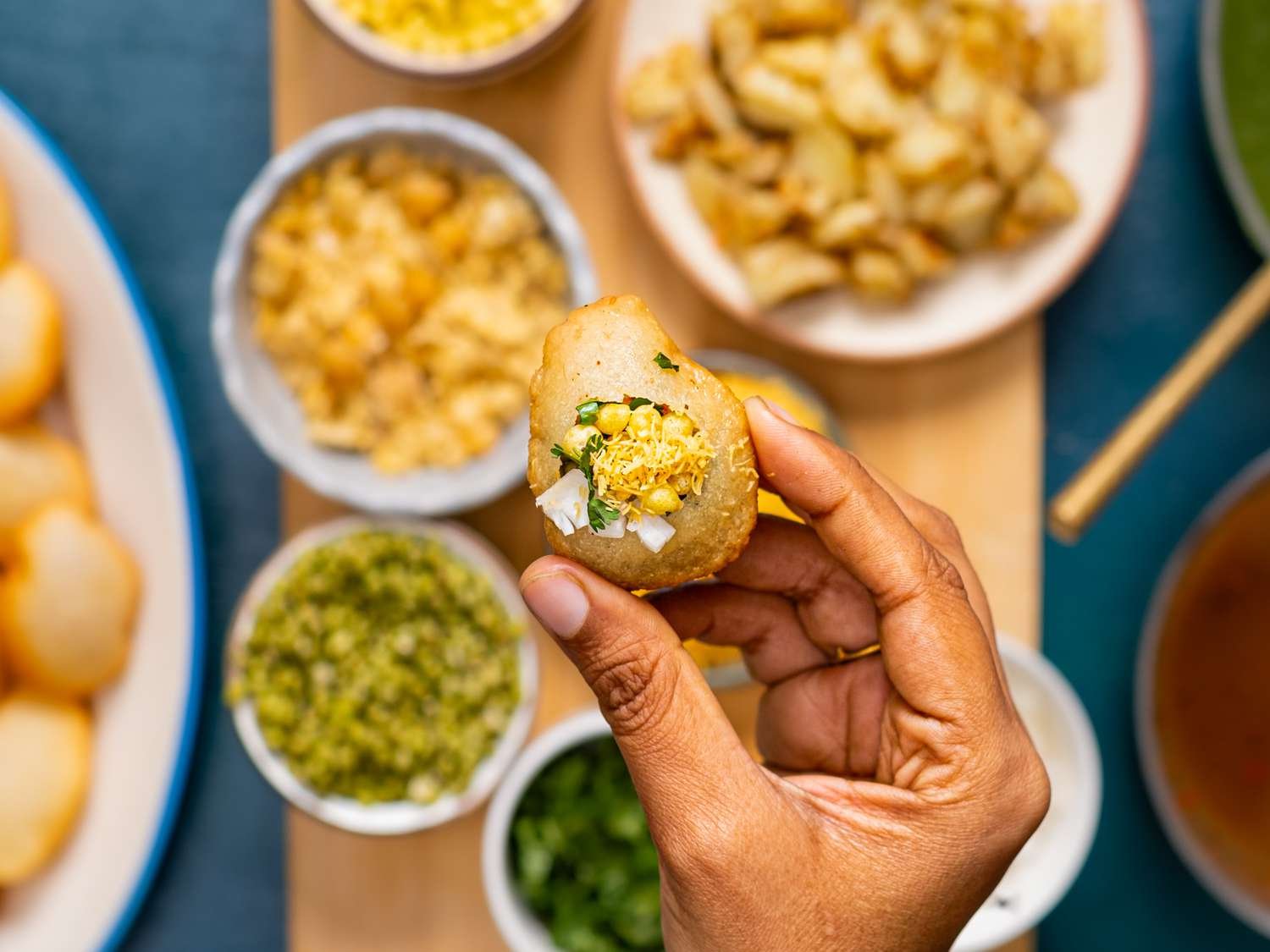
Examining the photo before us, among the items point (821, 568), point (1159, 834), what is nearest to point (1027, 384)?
point (821, 568)

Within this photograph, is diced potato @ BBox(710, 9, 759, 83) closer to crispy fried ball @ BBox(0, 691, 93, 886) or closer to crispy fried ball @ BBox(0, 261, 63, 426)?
crispy fried ball @ BBox(0, 261, 63, 426)

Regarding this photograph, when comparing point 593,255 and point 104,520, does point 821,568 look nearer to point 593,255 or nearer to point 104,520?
point 593,255

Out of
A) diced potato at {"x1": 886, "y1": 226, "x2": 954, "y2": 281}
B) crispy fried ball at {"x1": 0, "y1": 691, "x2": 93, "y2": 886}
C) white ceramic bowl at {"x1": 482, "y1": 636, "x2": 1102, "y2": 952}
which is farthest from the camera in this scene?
crispy fried ball at {"x1": 0, "y1": 691, "x2": 93, "y2": 886}

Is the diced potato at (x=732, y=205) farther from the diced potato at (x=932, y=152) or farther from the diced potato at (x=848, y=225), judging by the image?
the diced potato at (x=932, y=152)

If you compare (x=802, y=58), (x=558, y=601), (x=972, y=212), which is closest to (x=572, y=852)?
(x=558, y=601)

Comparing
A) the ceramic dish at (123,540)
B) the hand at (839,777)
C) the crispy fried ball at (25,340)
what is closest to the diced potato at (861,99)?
the hand at (839,777)

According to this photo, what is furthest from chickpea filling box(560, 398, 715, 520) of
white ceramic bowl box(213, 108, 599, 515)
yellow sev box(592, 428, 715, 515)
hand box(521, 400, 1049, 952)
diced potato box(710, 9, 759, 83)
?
diced potato box(710, 9, 759, 83)

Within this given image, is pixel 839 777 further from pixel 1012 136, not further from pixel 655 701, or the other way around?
pixel 1012 136
